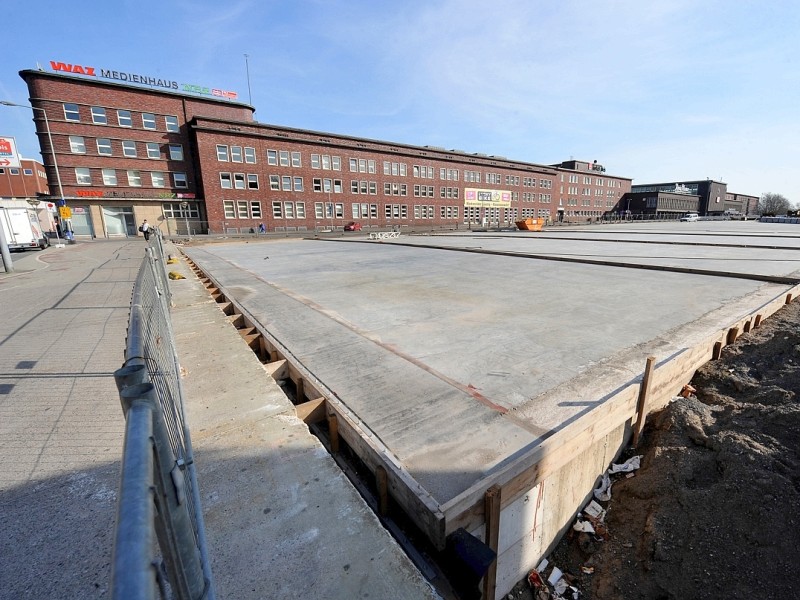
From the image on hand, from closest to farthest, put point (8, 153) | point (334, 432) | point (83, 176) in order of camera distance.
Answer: point (334, 432) < point (8, 153) < point (83, 176)

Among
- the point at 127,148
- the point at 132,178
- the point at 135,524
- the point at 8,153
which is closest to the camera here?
the point at 135,524

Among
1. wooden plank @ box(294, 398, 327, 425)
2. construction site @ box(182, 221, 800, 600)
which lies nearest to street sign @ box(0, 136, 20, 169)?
construction site @ box(182, 221, 800, 600)

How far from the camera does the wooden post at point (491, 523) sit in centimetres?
295

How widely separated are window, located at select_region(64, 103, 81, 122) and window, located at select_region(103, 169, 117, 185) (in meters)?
5.24

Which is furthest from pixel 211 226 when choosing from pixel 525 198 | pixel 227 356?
pixel 525 198

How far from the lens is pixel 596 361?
17.5 ft

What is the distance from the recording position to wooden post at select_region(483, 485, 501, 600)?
9.68ft

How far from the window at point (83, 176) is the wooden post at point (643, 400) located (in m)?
50.9

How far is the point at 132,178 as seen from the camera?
1625 inches

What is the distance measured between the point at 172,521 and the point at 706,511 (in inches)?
184

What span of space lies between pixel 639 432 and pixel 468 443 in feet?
9.04

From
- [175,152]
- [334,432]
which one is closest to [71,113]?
[175,152]

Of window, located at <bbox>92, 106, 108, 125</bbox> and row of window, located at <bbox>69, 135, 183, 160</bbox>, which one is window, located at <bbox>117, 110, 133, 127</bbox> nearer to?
window, located at <bbox>92, 106, 108, 125</bbox>

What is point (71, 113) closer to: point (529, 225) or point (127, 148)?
point (127, 148)
